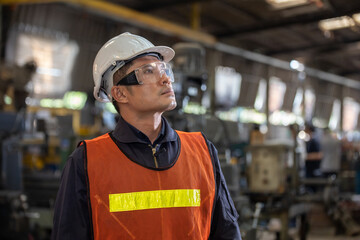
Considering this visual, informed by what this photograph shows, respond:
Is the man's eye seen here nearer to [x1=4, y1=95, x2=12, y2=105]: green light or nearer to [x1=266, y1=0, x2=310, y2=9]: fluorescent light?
[x1=4, y1=95, x2=12, y2=105]: green light

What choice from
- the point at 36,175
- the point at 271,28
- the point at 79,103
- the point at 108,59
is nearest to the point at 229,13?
the point at 271,28

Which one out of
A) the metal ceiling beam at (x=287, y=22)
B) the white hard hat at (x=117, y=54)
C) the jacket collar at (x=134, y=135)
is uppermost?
the metal ceiling beam at (x=287, y=22)

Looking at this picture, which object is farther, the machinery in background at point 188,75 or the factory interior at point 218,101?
the factory interior at point 218,101

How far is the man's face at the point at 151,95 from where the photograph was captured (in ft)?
5.48

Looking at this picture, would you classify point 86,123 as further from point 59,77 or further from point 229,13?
point 229,13

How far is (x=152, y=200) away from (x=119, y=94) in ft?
1.38

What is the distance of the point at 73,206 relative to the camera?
60.4 inches

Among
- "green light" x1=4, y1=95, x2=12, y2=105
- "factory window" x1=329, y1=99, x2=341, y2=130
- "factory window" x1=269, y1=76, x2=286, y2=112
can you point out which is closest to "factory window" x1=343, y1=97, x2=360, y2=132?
"factory window" x1=329, y1=99, x2=341, y2=130

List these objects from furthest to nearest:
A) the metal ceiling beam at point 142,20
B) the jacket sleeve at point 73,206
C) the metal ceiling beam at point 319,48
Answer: the metal ceiling beam at point 319,48 → the metal ceiling beam at point 142,20 → the jacket sleeve at point 73,206

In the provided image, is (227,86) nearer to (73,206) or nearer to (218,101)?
(218,101)

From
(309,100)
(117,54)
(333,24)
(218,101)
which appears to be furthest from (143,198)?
(309,100)

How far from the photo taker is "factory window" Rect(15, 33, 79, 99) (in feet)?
34.4

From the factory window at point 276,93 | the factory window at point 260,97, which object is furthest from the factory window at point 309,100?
the factory window at point 260,97

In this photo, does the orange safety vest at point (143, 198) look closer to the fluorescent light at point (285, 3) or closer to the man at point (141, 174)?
the man at point (141, 174)
